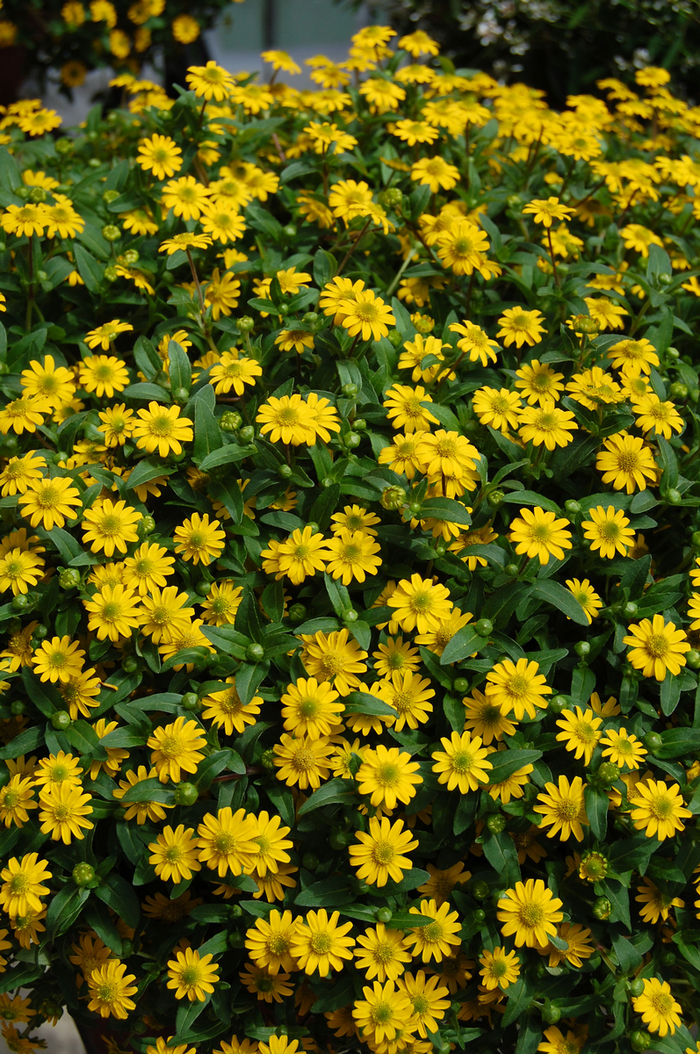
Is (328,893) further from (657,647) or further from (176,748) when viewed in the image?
(657,647)

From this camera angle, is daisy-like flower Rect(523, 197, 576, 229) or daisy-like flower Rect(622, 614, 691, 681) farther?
daisy-like flower Rect(523, 197, 576, 229)

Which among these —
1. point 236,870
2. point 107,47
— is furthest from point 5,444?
point 107,47

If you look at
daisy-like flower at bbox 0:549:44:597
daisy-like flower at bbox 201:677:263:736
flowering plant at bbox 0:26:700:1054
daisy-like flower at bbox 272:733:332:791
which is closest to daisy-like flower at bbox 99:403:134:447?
flowering plant at bbox 0:26:700:1054

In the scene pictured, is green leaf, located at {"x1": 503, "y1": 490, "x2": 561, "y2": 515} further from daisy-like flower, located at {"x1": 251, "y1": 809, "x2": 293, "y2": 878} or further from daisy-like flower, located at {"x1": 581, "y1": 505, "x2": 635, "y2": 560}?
daisy-like flower, located at {"x1": 251, "y1": 809, "x2": 293, "y2": 878}

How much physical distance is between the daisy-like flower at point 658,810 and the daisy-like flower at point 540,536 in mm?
358

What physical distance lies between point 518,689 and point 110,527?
2.13 feet

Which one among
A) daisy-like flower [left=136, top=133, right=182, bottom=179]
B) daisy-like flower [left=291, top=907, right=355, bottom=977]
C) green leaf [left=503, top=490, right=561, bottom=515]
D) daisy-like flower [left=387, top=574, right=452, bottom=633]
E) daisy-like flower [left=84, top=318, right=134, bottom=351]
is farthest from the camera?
daisy-like flower [left=136, top=133, right=182, bottom=179]

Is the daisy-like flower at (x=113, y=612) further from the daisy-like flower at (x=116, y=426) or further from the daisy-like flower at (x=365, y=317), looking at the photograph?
the daisy-like flower at (x=365, y=317)

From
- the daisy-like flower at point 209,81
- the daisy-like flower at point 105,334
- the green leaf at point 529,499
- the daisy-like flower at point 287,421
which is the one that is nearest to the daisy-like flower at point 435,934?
the green leaf at point 529,499

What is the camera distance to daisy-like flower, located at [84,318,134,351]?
4.91 ft

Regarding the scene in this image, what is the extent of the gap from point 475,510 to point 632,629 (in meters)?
0.30

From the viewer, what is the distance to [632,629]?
1228 mm

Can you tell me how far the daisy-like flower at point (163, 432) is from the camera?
129cm

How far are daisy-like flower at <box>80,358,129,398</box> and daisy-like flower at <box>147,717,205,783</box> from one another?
63cm
